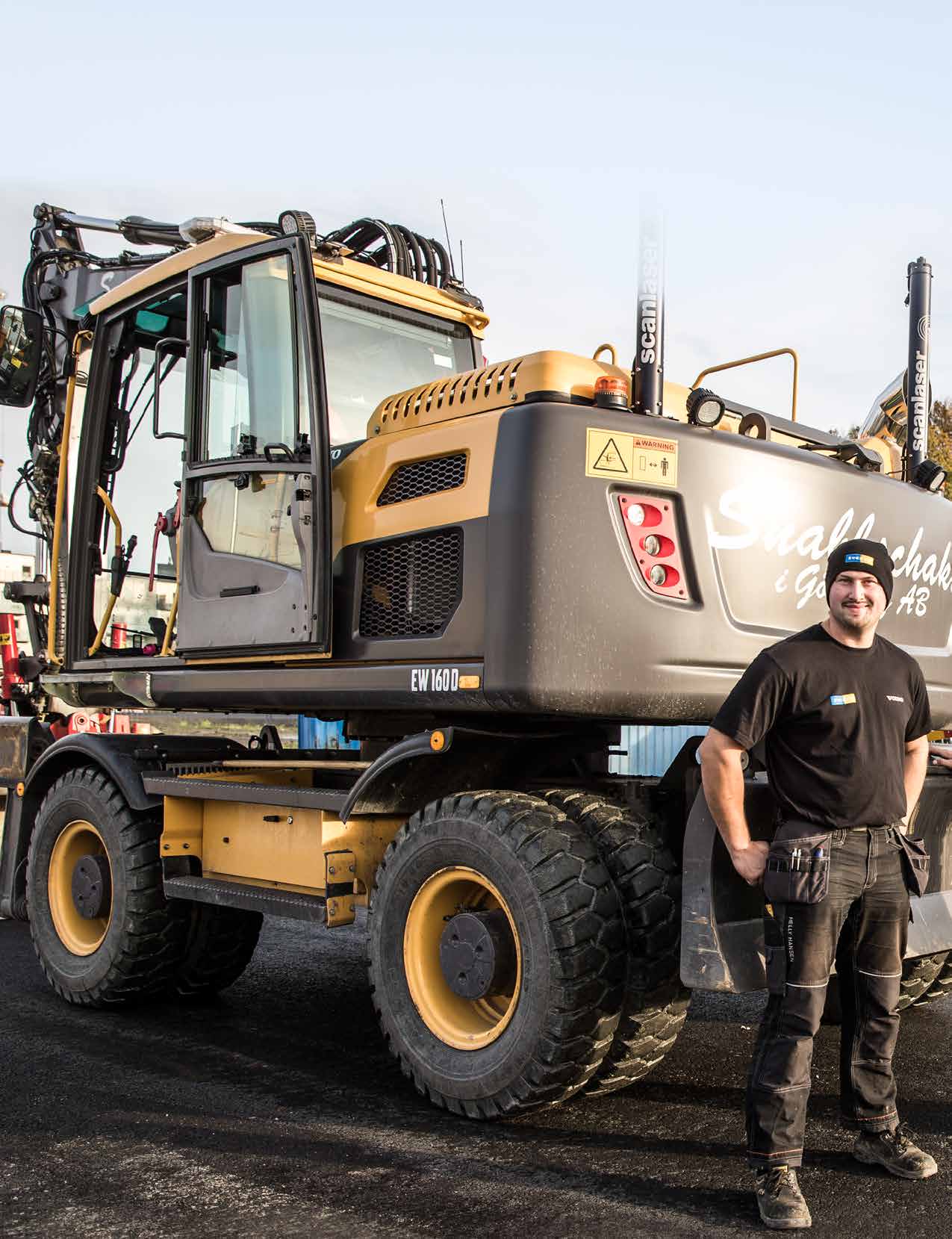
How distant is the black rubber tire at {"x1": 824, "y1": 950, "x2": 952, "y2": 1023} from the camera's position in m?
5.36

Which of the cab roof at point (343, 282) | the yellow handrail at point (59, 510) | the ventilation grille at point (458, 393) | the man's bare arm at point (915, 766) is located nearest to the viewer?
the man's bare arm at point (915, 766)

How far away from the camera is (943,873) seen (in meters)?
4.88

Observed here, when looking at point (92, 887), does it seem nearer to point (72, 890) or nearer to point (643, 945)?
point (72, 890)

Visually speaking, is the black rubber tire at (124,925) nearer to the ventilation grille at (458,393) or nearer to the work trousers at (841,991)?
the ventilation grille at (458,393)

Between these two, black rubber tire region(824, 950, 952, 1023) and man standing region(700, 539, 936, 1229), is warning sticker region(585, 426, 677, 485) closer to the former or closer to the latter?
man standing region(700, 539, 936, 1229)

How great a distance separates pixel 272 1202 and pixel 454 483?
2403mm

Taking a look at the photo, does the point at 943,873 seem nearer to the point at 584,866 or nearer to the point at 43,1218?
the point at 584,866

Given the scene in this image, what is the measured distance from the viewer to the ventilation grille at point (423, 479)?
4.78m

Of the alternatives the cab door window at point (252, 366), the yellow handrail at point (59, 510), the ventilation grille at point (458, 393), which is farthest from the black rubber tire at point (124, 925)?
the ventilation grille at point (458, 393)

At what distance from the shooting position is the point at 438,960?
186 inches

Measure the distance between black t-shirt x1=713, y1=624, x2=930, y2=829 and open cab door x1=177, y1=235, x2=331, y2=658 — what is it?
1881 millimetres

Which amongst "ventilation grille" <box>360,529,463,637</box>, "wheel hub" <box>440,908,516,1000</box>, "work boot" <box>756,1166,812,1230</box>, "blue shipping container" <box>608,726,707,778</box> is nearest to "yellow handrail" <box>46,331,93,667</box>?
"ventilation grille" <box>360,529,463,637</box>

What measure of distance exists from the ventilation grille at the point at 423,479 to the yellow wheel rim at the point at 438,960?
1.36 metres

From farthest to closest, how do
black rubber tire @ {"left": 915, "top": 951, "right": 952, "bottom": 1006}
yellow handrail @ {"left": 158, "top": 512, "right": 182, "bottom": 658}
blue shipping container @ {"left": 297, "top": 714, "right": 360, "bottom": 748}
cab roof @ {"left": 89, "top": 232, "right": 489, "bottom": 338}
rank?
blue shipping container @ {"left": 297, "top": 714, "right": 360, "bottom": 748} → yellow handrail @ {"left": 158, "top": 512, "right": 182, "bottom": 658} → cab roof @ {"left": 89, "top": 232, "right": 489, "bottom": 338} → black rubber tire @ {"left": 915, "top": 951, "right": 952, "bottom": 1006}
